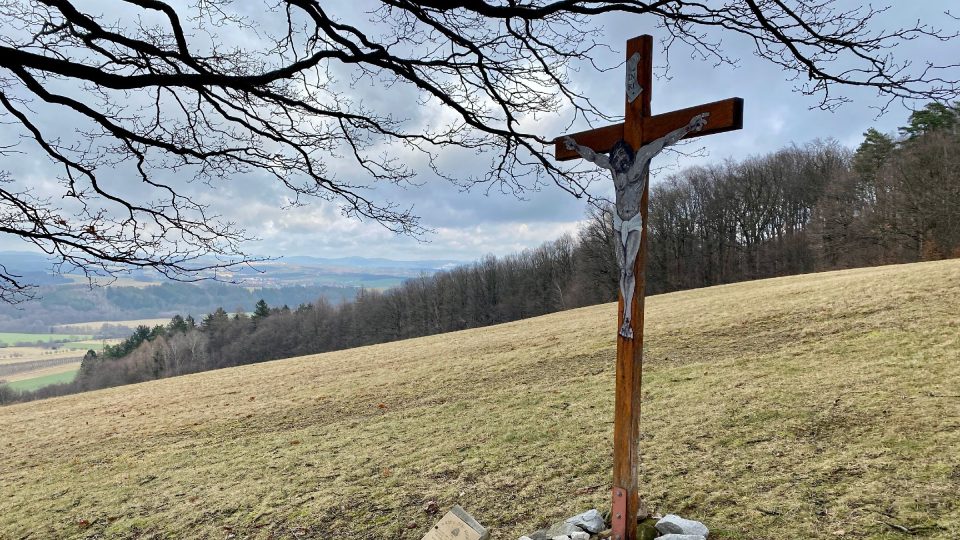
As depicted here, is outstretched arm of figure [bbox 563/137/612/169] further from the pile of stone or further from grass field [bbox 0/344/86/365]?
grass field [bbox 0/344/86/365]

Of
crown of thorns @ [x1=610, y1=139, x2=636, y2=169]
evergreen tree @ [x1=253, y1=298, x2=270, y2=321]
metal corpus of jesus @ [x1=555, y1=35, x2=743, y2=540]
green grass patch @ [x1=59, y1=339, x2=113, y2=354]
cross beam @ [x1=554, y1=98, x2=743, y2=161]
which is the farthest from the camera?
green grass patch @ [x1=59, y1=339, x2=113, y2=354]

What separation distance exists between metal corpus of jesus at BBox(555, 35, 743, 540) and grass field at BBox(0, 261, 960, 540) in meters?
0.78

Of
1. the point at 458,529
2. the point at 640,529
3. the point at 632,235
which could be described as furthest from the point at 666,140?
A: the point at 458,529

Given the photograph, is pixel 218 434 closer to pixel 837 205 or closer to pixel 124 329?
pixel 837 205

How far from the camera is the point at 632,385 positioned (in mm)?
3570

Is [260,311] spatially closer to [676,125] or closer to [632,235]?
[632,235]

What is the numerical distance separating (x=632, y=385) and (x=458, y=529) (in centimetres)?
153

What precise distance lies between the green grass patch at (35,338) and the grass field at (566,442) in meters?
147

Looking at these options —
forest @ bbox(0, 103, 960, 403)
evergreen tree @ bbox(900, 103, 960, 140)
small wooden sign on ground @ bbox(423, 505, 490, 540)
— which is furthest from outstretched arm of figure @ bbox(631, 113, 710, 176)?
evergreen tree @ bbox(900, 103, 960, 140)

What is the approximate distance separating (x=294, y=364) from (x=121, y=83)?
15984mm

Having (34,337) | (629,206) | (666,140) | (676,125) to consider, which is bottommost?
(34,337)

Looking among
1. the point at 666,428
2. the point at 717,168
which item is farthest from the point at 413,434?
the point at 717,168

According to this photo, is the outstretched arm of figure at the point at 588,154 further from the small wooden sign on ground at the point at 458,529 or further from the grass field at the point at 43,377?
the grass field at the point at 43,377

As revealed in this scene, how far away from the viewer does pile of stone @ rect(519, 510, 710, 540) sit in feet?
11.2
